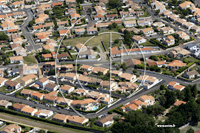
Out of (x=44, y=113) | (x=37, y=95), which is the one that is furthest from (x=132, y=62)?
(x=44, y=113)

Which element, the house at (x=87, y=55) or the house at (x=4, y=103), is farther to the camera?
the house at (x=87, y=55)

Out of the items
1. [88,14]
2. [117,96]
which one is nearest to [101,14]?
[88,14]

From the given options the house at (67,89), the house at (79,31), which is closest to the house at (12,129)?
the house at (67,89)

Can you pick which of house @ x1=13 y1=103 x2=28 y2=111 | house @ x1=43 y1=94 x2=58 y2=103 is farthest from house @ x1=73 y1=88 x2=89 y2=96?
house @ x1=13 y1=103 x2=28 y2=111

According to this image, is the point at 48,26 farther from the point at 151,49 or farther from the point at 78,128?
the point at 78,128

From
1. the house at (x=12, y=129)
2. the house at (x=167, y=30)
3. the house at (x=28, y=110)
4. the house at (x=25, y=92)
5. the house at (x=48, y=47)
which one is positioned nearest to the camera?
the house at (x=12, y=129)

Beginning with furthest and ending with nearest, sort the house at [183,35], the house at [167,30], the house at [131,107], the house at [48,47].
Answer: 1. the house at [167,30]
2. the house at [183,35]
3. the house at [48,47]
4. the house at [131,107]

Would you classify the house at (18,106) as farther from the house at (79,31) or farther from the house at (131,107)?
the house at (79,31)

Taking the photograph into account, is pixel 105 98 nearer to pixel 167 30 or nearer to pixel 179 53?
pixel 179 53

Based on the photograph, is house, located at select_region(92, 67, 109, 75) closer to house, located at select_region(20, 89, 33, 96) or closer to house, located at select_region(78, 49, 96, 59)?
house, located at select_region(78, 49, 96, 59)
